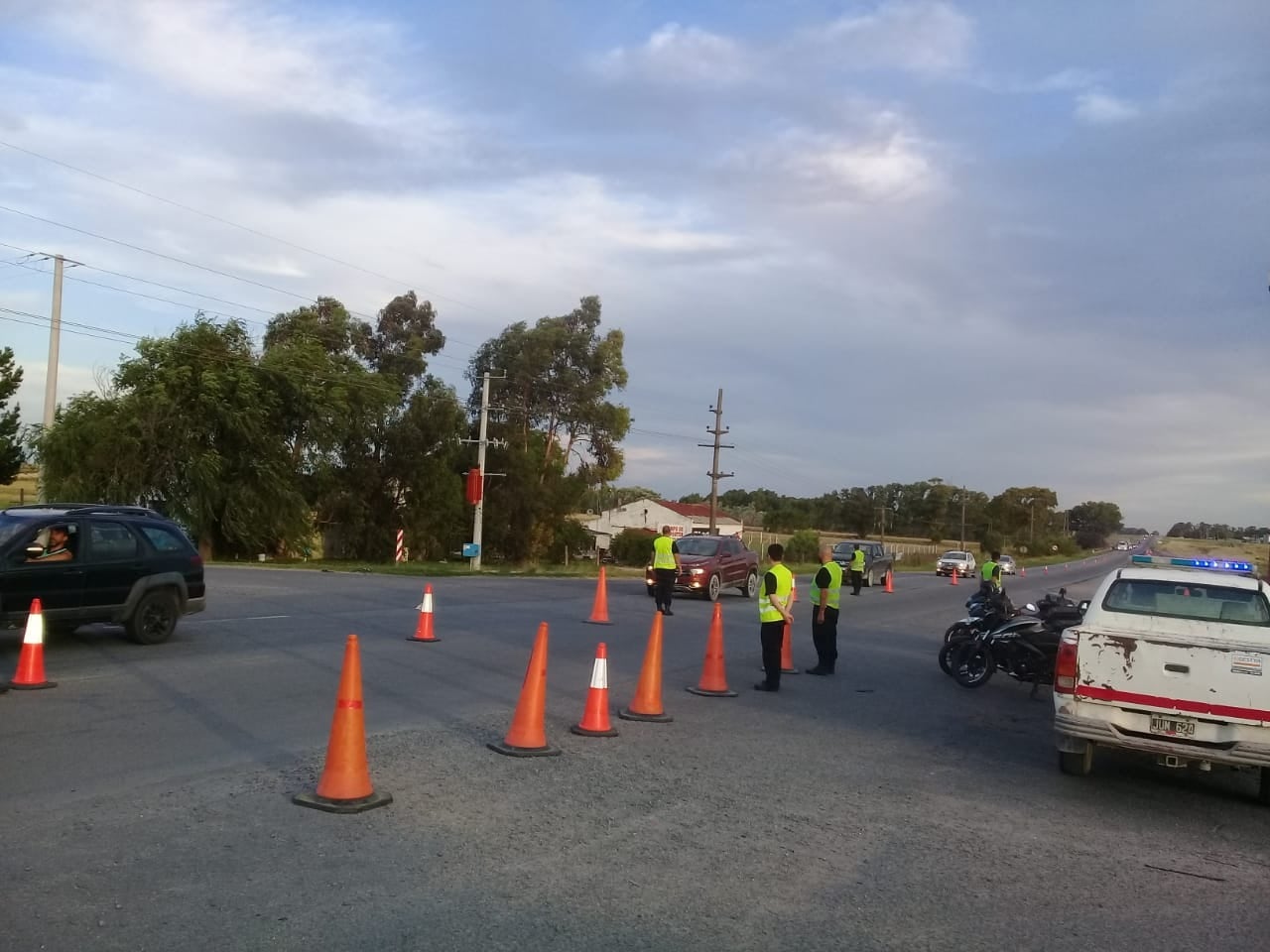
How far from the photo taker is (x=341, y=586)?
85.9ft

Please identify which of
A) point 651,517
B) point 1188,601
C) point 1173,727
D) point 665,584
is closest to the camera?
point 1173,727

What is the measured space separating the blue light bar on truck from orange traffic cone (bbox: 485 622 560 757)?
5.71m

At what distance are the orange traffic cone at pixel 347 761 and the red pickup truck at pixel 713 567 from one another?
61.2 feet

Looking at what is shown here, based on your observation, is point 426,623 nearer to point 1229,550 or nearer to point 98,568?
point 98,568

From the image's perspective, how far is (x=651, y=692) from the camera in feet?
35.4

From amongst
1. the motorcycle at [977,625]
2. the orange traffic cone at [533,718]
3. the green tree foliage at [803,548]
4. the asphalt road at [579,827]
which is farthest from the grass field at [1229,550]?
the green tree foliage at [803,548]

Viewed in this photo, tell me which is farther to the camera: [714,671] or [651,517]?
[651,517]

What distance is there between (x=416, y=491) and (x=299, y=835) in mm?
47216

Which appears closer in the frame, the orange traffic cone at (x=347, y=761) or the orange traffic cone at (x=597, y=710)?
the orange traffic cone at (x=347, y=761)

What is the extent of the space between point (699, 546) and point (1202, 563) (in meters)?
17.7

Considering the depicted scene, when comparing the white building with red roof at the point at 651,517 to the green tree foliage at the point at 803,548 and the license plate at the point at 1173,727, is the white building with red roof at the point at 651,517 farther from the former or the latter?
the license plate at the point at 1173,727

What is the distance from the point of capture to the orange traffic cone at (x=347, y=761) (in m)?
6.86

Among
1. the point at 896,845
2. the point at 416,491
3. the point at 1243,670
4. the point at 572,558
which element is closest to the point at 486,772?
the point at 896,845

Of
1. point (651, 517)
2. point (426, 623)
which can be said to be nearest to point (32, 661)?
point (426, 623)
